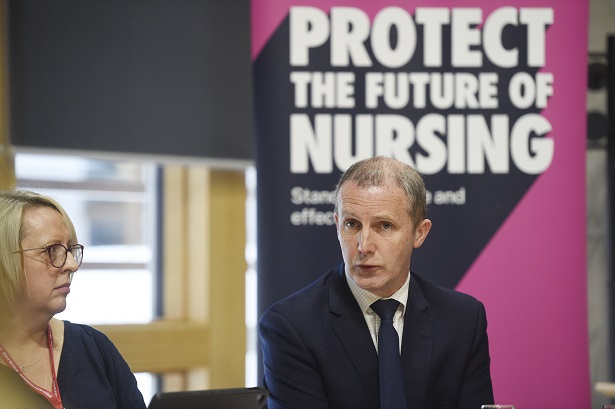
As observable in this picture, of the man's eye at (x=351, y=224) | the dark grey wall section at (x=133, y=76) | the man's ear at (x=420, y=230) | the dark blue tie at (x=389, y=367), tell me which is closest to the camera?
the dark blue tie at (x=389, y=367)

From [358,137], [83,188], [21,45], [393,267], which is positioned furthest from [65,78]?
[393,267]

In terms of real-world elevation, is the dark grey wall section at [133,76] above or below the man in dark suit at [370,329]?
above

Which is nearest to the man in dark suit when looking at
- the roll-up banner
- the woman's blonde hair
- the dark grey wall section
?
the woman's blonde hair

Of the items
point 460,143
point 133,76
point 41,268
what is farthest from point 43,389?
point 460,143

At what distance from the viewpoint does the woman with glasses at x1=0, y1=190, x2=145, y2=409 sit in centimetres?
217

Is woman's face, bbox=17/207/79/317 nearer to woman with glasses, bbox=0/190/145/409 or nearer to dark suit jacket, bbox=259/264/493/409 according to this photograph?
woman with glasses, bbox=0/190/145/409

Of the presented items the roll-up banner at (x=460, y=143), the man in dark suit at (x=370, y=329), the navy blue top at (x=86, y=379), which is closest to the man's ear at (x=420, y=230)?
the man in dark suit at (x=370, y=329)

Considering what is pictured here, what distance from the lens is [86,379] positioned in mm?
2281

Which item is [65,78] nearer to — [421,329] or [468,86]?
→ [468,86]

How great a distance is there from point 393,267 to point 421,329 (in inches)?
8.9

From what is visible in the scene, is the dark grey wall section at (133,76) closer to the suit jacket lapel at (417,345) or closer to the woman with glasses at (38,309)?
the woman with glasses at (38,309)

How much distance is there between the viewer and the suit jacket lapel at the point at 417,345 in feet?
8.17

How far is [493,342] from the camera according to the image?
398 centimetres

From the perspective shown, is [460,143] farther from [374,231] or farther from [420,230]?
[374,231]
